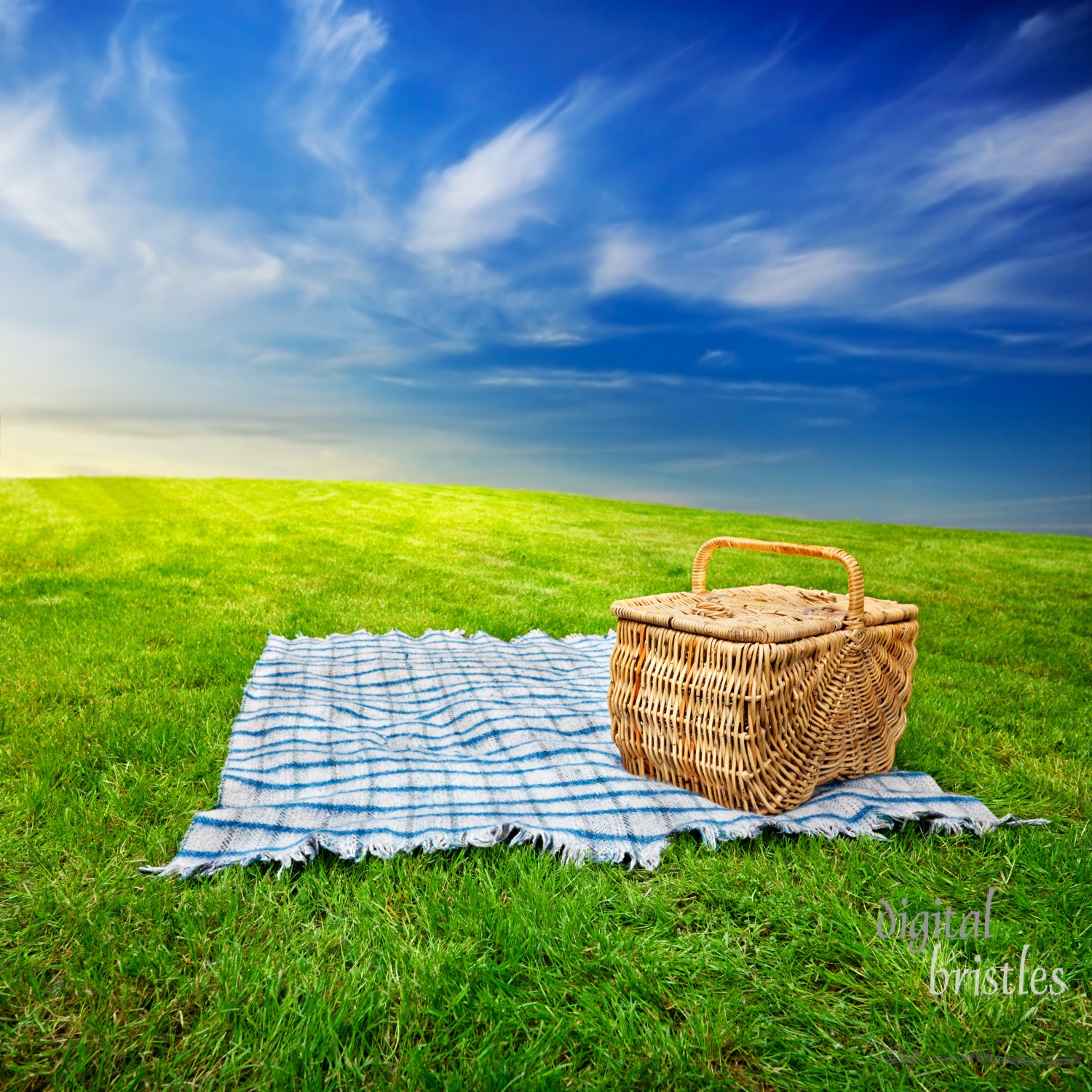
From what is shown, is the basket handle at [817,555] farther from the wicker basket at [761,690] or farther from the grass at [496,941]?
the grass at [496,941]

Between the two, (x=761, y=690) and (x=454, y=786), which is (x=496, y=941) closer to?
(x=454, y=786)

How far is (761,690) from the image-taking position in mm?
2480

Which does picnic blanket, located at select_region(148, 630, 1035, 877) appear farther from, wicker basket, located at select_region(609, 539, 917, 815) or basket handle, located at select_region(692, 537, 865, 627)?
basket handle, located at select_region(692, 537, 865, 627)

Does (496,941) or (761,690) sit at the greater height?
(761,690)

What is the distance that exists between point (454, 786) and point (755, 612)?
1373 millimetres

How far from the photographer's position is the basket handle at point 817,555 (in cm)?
277

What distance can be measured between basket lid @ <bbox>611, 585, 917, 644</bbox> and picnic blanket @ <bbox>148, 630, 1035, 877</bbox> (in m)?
0.65

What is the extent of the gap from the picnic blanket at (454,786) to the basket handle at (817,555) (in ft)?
2.32

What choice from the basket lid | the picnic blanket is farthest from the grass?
the basket lid

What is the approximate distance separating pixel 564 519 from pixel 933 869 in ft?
37.2

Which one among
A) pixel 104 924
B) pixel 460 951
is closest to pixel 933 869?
pixel 460 951

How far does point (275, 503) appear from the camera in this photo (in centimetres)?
1435

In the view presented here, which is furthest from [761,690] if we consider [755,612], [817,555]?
[817,555]

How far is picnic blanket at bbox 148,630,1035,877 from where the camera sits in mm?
2359
